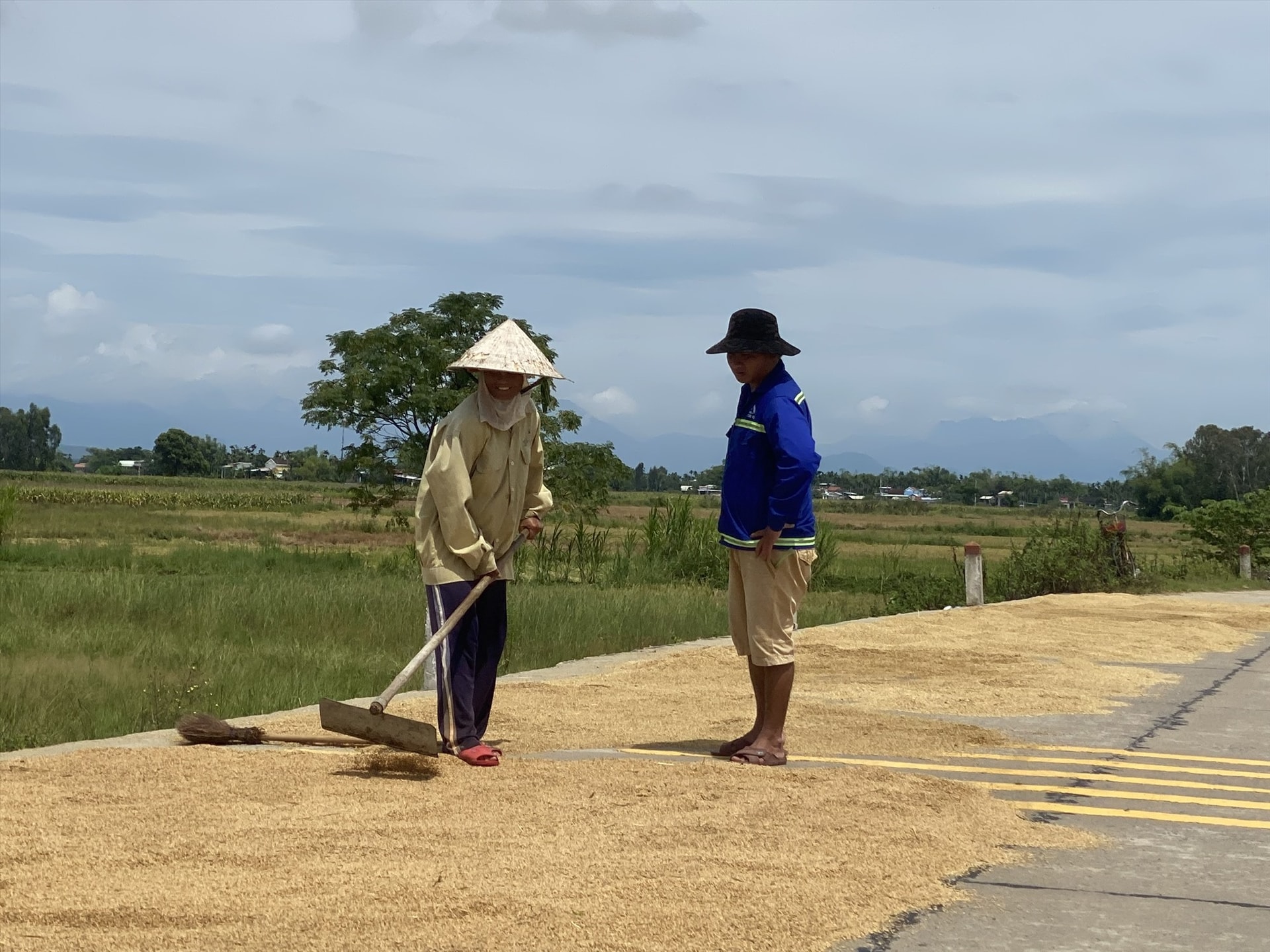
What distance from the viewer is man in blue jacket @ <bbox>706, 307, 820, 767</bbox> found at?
700 cm

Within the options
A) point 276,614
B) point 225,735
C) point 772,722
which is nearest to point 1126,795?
point 772,722

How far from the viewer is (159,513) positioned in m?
59.7

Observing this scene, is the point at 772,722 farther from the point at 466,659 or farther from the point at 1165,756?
the point at 1165,756

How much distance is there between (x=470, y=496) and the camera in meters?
7.15

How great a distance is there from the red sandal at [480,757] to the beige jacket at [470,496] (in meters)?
0.83

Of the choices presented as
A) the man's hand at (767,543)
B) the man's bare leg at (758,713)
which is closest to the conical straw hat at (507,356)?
the man's hand at (767,543)

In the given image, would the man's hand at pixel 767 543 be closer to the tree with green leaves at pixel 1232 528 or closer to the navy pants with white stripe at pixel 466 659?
the navy pants with white stripe at pixel 466 659

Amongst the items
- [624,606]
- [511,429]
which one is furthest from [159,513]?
[511,429]

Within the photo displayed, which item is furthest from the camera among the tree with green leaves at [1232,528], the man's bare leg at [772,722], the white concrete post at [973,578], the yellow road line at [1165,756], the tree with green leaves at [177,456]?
the tree with green leaves at [177,456]

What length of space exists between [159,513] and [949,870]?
58.3 meters

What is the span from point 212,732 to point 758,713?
2.67 m

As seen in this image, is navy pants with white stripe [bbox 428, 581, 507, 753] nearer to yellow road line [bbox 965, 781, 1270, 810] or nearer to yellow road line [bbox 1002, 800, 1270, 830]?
yellow road line [bbox 965, 781, 1270, 810]

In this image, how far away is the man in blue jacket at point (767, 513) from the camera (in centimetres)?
700

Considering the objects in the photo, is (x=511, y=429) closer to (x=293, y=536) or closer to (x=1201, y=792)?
(x=1201, y=792)
